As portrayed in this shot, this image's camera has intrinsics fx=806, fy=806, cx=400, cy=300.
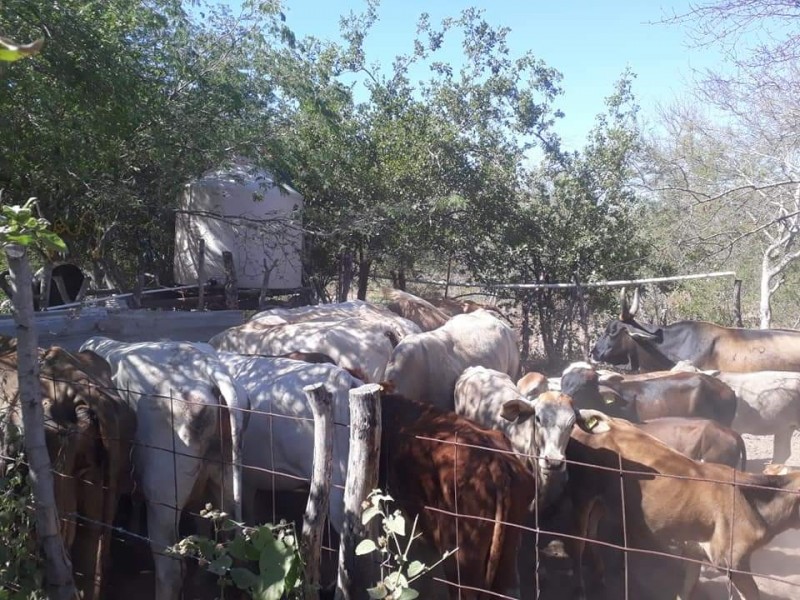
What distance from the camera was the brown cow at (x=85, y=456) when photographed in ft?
15.4

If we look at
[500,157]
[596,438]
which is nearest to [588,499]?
[596,438]

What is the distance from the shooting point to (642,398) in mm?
7961

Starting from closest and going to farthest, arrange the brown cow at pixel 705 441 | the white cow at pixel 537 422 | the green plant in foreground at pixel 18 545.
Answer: the green plant in foreground at pixel 18 545 < the white cow at pixel 537 422 < the brown cow at pixel 705 441

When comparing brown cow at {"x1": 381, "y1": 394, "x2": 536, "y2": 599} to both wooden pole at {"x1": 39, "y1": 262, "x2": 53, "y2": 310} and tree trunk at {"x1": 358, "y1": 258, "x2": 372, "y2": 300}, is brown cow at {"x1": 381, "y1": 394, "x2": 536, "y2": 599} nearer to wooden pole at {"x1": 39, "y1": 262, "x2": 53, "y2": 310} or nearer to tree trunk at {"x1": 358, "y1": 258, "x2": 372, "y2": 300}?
wooden pole at {"x1": 39, "y1": 262, "x2": 53, "y2": 310}

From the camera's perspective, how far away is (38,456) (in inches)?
155

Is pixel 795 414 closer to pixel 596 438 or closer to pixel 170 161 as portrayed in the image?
pixel 596 438

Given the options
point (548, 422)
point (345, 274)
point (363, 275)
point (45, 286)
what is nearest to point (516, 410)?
point (548, 422)

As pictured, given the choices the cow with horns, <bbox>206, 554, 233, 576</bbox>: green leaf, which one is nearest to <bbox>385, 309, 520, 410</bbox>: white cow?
the cow with horns

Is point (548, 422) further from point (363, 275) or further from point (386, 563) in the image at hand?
point (363, 275)

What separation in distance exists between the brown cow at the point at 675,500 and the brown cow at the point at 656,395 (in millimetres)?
1994

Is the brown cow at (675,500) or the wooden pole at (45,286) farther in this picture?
the wooden pole at (45,286)

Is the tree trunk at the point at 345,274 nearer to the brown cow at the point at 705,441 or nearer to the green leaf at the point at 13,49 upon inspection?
the brown cow at the point at 705,441

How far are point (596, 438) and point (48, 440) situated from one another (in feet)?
11.6

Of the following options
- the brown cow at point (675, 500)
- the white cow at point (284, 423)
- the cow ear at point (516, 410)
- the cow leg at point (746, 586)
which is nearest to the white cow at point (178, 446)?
the white cow at point (284, 423)
